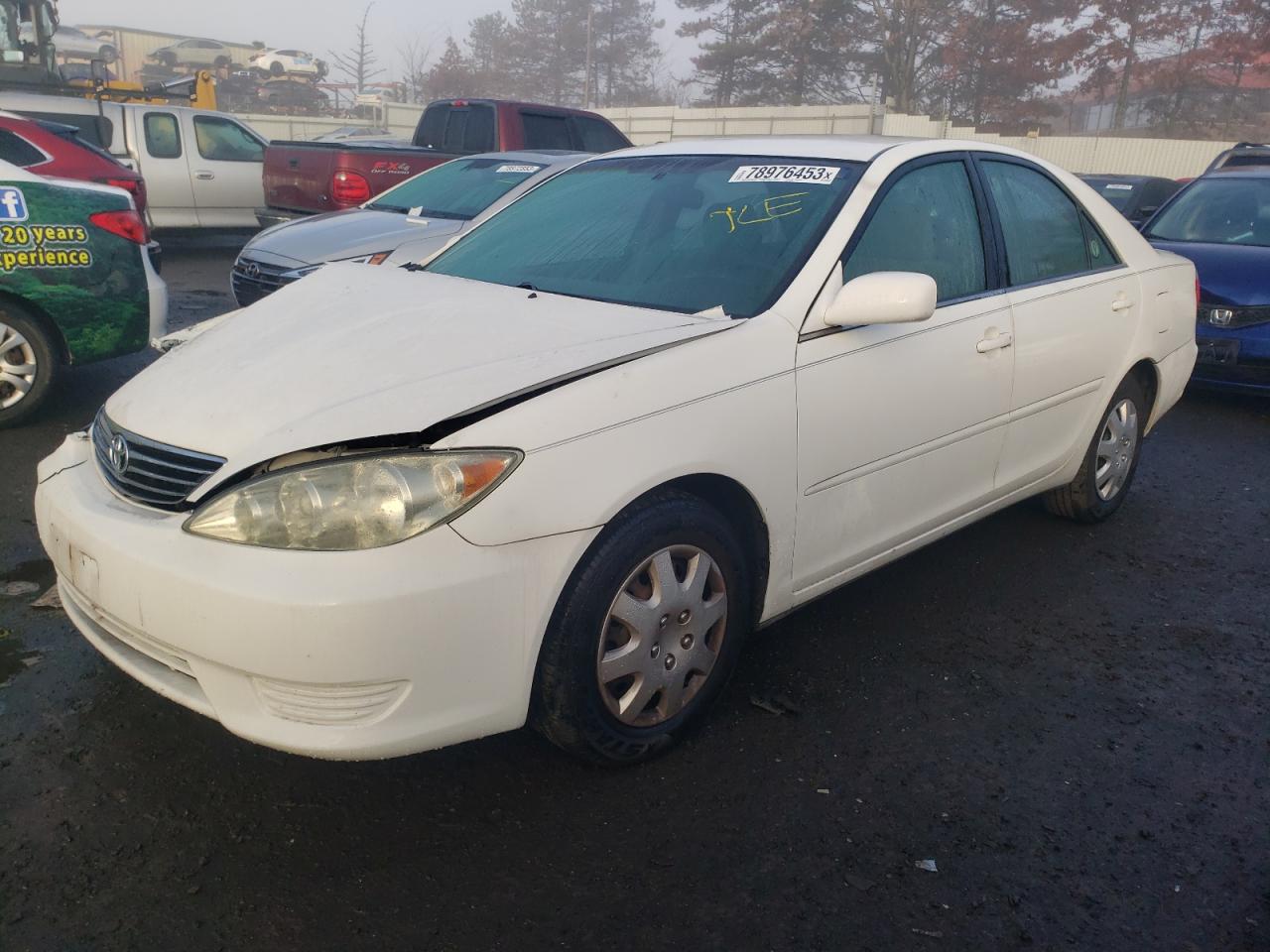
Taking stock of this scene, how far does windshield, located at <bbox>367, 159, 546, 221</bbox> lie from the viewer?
7777 millimetres

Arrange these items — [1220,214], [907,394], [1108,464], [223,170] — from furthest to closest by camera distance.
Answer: [223,170]
[1220,214]
[1108,464]
[907,394]

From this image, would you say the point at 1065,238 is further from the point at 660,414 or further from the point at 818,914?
the point at 818,914

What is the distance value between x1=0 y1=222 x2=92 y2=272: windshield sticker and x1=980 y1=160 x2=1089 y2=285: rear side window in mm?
4323

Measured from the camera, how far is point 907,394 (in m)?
3.21

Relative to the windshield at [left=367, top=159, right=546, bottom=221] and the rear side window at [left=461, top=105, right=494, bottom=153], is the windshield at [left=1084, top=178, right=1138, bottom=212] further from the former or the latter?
the windshield at [left=367, top=159, right=546, bottom=221]

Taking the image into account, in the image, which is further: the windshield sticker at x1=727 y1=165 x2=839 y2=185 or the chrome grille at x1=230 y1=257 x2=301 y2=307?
the chrome grille at x1=230 y1=257 x2=301 y2=307

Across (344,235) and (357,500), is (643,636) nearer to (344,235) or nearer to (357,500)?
(357,500)

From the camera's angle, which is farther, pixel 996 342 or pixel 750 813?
pixel 996 342

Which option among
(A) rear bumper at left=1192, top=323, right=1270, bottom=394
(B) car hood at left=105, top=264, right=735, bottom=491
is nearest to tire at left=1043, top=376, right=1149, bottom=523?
(B) car hood at left=105, top=264, right=735, bottom=491

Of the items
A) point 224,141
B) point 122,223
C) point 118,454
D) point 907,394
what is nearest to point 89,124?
point 224,141

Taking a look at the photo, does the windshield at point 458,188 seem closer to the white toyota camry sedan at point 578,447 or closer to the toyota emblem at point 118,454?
the white toyota camry sedan at point 578,447

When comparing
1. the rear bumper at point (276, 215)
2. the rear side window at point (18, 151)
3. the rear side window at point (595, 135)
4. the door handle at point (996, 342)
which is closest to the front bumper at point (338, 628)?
the door handle at point (996, 342)

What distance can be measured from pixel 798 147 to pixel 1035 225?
1074mm

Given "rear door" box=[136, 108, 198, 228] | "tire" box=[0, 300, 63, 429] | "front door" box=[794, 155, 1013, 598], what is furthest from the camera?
"rear door" box=[136, 108, 198, 228]
